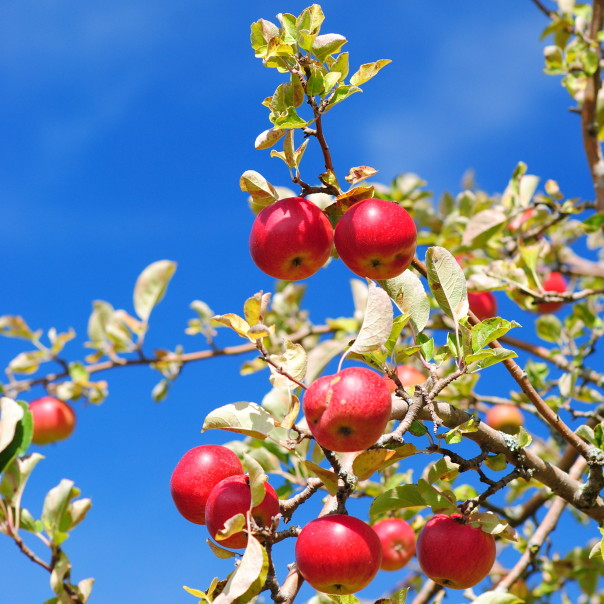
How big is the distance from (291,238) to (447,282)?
1.13ft

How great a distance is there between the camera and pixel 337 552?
1.26 m

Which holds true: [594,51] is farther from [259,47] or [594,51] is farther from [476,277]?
[259,47]

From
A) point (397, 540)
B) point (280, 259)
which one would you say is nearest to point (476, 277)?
point (397, 540)

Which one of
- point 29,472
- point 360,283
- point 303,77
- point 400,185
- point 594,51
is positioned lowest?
point 29,472

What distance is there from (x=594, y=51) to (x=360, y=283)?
1.52 metres

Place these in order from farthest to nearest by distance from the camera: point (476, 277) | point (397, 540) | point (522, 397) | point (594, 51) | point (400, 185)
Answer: point (400, 185)
point (594, 51)
point (522, 397)
point (476, 277)
point (397, 540)

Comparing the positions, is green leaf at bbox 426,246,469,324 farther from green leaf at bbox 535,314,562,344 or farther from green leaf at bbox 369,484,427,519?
green leaf at bbox 535,314,562,344

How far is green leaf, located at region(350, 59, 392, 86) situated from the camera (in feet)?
4.73

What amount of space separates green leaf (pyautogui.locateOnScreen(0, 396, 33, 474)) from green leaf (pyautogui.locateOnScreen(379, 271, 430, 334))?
86cm

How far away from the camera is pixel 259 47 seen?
4.79 feet

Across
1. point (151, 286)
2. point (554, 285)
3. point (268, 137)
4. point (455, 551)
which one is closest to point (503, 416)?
point (554, 285)

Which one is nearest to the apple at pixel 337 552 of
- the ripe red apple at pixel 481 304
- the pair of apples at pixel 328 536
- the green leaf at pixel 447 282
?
the pair of apples at pixel 328 536

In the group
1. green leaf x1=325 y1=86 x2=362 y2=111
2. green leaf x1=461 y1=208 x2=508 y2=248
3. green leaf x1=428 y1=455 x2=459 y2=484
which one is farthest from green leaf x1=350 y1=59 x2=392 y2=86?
green leaf x1=461 y1=208 x2=508 y2=248

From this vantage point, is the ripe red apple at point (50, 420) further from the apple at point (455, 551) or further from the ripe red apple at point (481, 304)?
the apple at point (455, 551)
